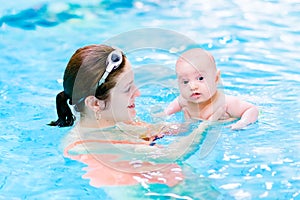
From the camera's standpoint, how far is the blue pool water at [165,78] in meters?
3.32

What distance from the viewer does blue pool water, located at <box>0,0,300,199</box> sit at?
3.32 m

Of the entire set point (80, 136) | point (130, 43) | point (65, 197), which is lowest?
point (65, 197)

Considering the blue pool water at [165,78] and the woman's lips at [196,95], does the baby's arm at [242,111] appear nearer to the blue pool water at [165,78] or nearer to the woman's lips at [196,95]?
the blue pool water at [165,78]

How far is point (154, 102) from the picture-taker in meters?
4.39

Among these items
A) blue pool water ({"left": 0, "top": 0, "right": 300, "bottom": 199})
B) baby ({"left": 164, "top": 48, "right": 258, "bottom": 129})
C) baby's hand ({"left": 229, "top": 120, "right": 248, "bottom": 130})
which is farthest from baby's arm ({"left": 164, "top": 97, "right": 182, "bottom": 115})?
baby's hand ({"left": 229, "top": 120, "right": 248, "bottom": 130})

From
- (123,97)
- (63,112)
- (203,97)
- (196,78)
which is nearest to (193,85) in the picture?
(196,78)

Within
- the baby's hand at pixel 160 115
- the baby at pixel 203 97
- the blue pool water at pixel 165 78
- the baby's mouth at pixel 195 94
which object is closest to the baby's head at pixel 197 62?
the baby at pixel 203 97

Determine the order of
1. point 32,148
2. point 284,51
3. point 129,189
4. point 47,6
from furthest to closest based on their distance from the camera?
point 47,6, point 284,51, point 32,148, point 129,189

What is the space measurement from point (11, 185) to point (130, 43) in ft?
4.39

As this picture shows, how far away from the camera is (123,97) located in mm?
3426

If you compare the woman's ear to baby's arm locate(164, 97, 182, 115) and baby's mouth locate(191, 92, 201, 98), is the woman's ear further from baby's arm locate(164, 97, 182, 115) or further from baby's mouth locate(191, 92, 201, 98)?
baby's arm locate(164, 97, 182, 115)

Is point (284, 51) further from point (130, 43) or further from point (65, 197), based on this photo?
point (65, 197)

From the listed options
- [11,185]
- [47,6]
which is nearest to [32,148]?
[11,185]

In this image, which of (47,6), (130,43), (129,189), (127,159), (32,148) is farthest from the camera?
(47,6)
